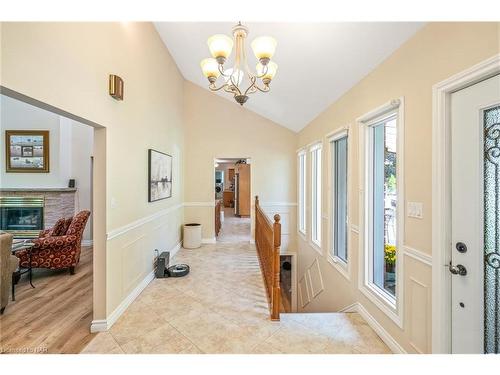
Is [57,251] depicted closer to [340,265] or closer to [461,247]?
[340,265]

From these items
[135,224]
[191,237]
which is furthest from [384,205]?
[191,237]

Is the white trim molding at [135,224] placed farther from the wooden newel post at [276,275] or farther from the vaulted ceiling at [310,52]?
the vaulted ceiling at [310,52]

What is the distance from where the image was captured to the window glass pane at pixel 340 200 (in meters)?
3.44

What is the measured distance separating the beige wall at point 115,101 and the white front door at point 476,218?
8.72ft

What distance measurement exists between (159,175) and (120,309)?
2007mm

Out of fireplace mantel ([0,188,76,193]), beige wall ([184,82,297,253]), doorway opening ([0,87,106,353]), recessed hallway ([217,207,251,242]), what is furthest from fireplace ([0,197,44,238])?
recessed hallway ([217,207,251,242])

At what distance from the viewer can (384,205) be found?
2492mm

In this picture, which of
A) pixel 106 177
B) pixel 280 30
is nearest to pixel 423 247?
pixel 280 30

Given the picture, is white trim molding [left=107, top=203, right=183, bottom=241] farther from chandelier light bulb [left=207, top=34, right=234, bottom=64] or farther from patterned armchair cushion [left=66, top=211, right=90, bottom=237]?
chandelier light bulb [left=207, top=34, right=234, bottom=64]

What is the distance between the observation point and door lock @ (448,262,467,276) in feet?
4.67

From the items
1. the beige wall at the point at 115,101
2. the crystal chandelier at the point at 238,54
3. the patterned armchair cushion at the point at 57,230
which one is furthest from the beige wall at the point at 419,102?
the patterned armchair cushion at the point at 57,230

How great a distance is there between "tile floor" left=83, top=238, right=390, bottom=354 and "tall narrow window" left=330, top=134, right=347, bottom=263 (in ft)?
3.73

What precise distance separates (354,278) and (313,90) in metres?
2.58
